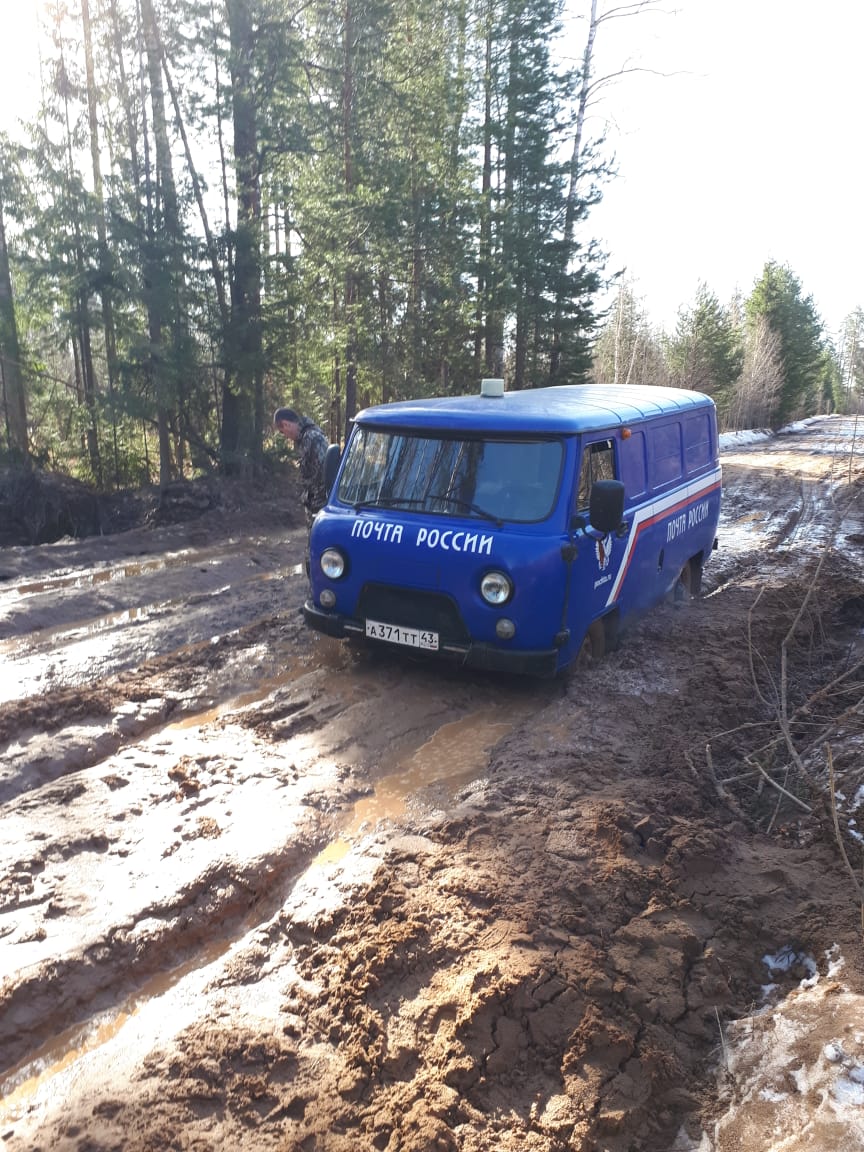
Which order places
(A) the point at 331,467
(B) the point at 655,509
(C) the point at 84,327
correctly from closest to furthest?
(A) the point at 331,467 → (B) the point at 655,509 → (C) the point at 84,327

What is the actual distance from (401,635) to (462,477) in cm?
129

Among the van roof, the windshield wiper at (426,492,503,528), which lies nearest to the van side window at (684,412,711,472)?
the van roof

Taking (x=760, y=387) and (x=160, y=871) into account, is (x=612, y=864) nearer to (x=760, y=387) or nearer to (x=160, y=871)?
(x=160, y=871)

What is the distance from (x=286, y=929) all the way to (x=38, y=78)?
24.7 metres

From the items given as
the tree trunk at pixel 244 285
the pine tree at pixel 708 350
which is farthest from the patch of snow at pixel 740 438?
the tree trunk at pixel 244 285

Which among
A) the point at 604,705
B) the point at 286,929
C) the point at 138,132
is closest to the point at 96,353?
the point at 138,132

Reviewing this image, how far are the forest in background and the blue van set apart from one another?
31.7ft

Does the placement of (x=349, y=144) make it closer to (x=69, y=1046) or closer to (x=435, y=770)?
(x=435, y=770)

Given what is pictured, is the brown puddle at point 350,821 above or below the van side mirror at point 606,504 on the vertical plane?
below

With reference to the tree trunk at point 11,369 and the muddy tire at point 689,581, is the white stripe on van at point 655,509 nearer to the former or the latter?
the muddy tire at point 689,581

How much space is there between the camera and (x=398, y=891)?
151 inches

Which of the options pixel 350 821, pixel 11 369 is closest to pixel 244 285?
pixel 11 369

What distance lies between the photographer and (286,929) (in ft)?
12.1

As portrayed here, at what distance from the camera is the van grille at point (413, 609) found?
6.02 metres
